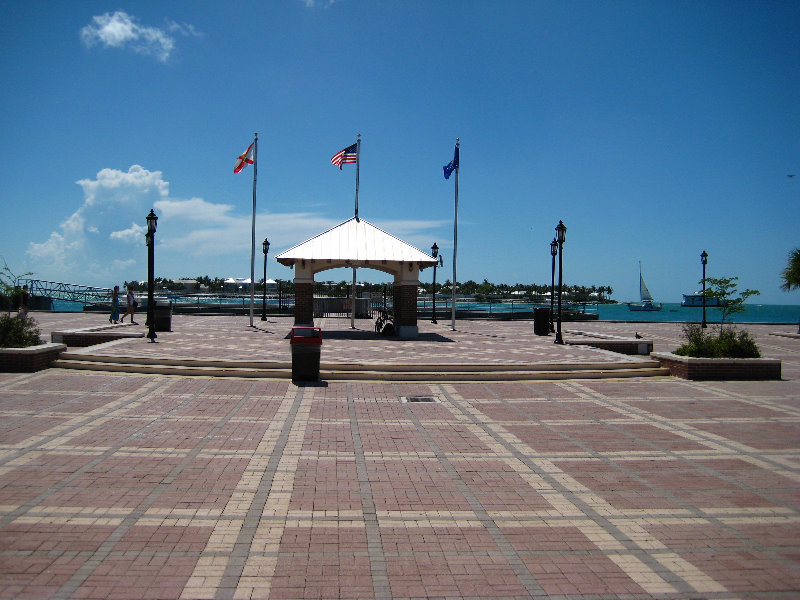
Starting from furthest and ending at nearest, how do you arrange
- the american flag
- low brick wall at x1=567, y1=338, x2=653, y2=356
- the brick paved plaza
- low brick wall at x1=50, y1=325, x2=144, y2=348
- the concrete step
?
the american flag → low brick wall at x1=567, y1=338, x2=653, y2=356 → low brick wall at x1=50, y1=325, x2=144, y2=348 → the concrete step → the brick paved plaza

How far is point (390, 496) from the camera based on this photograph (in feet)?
19.8

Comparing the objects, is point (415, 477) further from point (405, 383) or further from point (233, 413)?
point (405, 383)

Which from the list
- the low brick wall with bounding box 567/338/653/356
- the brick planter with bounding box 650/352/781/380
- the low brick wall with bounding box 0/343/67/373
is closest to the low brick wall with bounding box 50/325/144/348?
the low brick wall with bounding box 0/343/67/373

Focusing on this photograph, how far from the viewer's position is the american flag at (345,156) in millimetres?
26312

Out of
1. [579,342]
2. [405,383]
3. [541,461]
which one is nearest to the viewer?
[541,461]

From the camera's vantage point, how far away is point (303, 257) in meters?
21.9

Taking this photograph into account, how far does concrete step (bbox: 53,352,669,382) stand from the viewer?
13.3 m

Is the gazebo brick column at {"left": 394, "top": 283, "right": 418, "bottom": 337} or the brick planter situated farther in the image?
the gazebo brick column at {"left": 394, "top": 283, "right": 418, "bottom": 337}

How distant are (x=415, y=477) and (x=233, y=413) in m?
4.35

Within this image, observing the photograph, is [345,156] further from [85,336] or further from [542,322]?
[85,336]

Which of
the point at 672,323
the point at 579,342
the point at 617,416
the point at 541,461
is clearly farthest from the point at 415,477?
the point at 672,323

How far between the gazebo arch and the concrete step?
845 cm

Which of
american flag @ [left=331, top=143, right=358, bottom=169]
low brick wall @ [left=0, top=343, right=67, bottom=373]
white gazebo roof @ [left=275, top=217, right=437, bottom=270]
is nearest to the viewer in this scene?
low brick wall @ [left=0, top=343, right=67, bottom=373]

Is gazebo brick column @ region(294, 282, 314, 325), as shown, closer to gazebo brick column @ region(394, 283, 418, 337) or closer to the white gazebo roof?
the white gazebo roof
